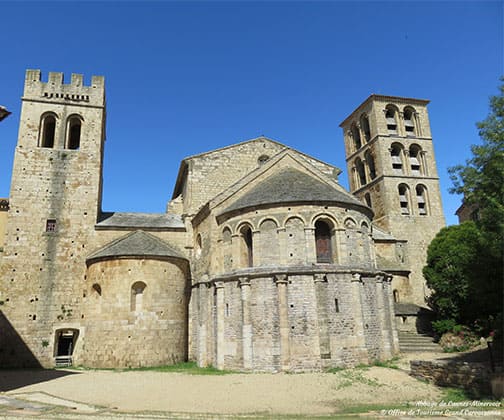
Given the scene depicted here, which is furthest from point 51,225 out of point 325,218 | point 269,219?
point 325,218

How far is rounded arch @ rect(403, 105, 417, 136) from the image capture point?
1448 inches

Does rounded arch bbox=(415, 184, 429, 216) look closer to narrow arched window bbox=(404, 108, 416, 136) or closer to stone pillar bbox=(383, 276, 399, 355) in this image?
narrow arched window bbox=(404, 108, 416, 136)

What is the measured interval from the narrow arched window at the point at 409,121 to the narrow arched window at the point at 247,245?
2497cm

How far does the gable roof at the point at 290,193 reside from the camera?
59.1 ft

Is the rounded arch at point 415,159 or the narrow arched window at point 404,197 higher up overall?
the rounded arch at point 415,159

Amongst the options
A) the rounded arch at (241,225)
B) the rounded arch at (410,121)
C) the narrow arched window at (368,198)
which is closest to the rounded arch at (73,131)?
the rounded arch at (241,225)

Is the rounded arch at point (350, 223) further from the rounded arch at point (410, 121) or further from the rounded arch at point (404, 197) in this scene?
the rounded arch at point (410, 121)

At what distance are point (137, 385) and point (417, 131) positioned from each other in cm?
3400

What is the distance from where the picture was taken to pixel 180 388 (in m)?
13.4

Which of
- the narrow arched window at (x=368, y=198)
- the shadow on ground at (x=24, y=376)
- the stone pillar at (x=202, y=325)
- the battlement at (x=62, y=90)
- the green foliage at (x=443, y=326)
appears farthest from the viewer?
the narrow arched window at (x=368, y=198)

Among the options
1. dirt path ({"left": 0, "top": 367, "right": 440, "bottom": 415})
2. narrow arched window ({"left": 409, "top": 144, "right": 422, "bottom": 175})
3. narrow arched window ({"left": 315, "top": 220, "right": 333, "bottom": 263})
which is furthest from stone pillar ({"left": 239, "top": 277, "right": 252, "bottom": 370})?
narrow arched window ({"left": 409, "top": 144, "right": 422, "bottom": 175})

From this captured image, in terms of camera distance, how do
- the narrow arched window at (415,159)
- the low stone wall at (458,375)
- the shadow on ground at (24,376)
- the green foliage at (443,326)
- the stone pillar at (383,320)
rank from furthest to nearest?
the narrow arched window at (415,159)
the green foliage at (443,326)
the stone pillar at (383,320)
the shadow on ground at (24,376)
the low stone wall at (458,375)

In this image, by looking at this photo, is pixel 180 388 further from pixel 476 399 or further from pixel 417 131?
pixel 417 131

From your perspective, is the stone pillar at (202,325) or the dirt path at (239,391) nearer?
the dirt path at (239,391)
